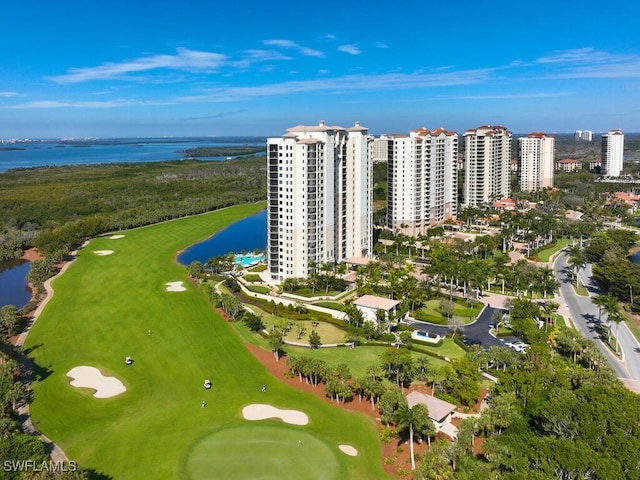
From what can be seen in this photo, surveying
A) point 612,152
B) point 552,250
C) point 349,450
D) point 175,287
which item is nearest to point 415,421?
point 349,450

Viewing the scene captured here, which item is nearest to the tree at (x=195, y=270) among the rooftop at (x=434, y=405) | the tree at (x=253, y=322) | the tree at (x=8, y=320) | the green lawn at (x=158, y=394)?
the green lawn at (x=158, y=394)

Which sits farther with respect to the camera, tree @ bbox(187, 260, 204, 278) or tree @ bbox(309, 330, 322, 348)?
tree @ bbox(187, 260, 204, 278)

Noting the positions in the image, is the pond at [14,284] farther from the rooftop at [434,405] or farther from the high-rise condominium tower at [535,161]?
the high-rise condominium tower at [535,161]

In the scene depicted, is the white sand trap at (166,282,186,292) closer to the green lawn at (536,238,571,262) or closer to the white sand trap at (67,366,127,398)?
the white sand trap at (67,366,127,398)

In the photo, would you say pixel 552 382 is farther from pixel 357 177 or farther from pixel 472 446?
pixel 357 177

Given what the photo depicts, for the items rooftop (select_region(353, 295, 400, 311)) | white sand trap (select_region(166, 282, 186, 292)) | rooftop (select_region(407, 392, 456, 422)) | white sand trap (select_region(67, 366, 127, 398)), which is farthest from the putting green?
white sand trap (select_region(166, 282, 186, 292))
